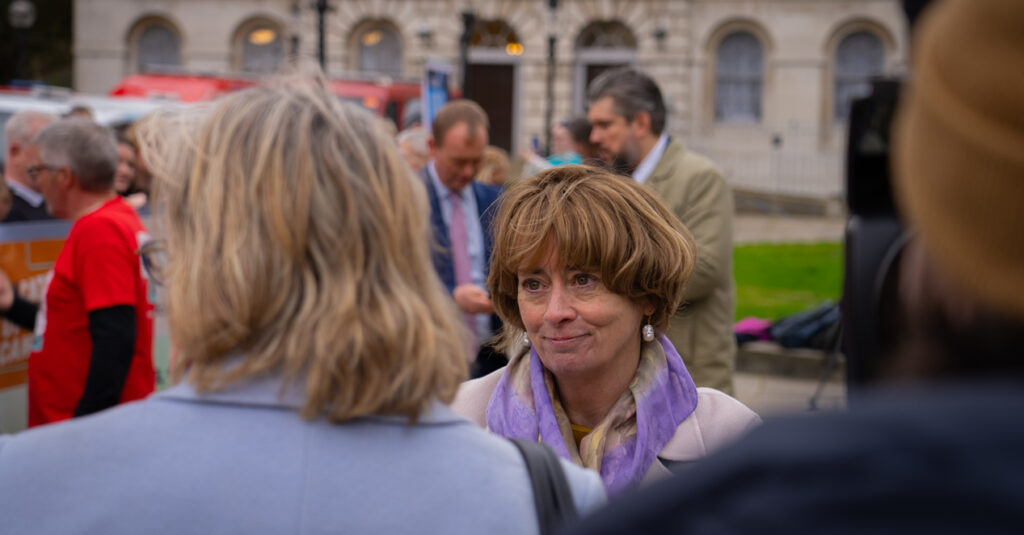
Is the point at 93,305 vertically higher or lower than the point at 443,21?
lower

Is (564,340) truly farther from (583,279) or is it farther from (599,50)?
(599,50)

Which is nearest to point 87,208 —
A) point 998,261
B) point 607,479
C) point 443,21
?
point 607,479

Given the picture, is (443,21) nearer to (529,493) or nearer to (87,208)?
(87,208)

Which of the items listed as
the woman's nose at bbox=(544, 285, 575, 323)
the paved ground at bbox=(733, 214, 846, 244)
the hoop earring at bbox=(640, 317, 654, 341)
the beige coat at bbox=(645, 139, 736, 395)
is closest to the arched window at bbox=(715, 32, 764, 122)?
the paved ground at bbox=(733, 214, 846, 244)

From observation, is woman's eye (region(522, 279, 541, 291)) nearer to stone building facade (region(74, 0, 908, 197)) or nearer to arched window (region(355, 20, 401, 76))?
stone building facade (region(74, 0, 908, 197))

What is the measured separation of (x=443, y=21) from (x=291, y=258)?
34.1 metres

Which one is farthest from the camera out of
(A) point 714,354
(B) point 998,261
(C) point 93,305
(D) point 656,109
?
(D) point 656,109

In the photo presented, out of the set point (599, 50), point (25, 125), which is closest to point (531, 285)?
point (25, 125)

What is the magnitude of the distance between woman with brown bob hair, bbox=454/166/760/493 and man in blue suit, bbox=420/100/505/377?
2687 mm

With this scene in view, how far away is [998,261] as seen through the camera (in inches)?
33.4

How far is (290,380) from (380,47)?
116 ft

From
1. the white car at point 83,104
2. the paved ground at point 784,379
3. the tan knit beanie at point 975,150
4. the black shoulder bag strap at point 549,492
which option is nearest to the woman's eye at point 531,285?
the paved ground at point 784,379

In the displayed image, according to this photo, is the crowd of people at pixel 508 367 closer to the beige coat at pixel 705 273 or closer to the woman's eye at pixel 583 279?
the woman's eye at pixel 583 279

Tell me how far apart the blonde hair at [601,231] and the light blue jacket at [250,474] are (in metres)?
1.24
